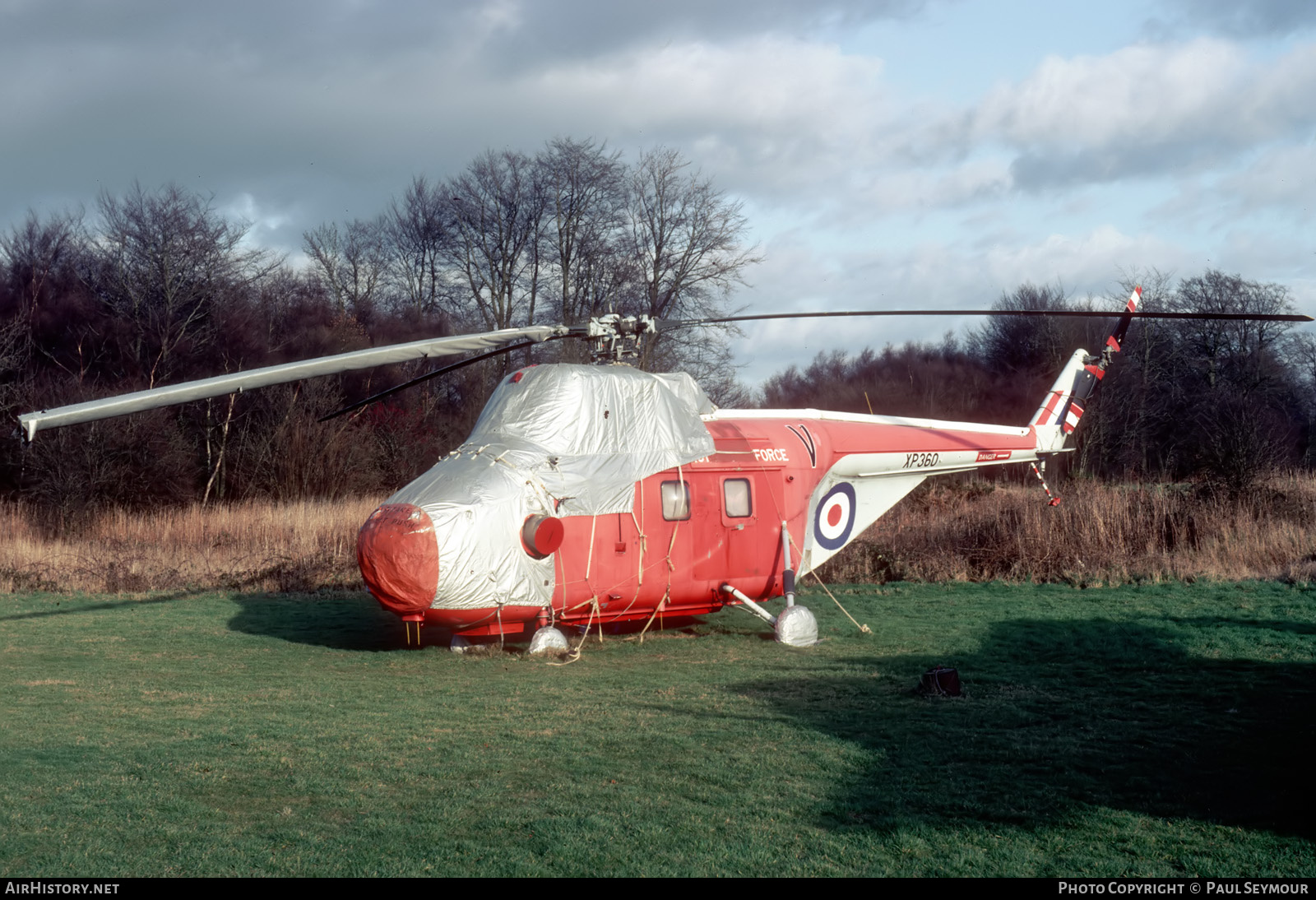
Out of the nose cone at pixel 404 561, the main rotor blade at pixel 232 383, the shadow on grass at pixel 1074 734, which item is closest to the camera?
the shadow on grass at pixel 1074 734

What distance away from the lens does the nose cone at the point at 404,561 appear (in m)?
10.1

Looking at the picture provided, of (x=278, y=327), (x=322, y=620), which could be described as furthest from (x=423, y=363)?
(x=322, y=620)

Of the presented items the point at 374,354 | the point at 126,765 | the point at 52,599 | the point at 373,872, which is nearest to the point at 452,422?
the point at 52,599

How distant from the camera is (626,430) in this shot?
12031mm

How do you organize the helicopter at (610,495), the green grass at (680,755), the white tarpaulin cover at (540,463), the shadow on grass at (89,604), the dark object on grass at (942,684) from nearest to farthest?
the green grass at (680,755)
the dark object on grass at (942,684)
the helicopter at (610,495)
the white tarpaulin cover at (540,463)
the shadow on grass at (89,604)

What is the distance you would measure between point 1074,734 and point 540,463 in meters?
6.12

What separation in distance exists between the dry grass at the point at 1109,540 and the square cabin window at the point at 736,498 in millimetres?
6321

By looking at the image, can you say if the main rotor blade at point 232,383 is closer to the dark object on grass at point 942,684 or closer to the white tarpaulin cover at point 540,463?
the white tarpaulin cover at point 540,463

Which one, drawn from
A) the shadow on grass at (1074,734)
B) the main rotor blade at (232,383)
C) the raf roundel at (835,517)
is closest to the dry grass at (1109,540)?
the raf roundel at (835,517)

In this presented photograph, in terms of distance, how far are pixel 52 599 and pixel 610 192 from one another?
27.7 m

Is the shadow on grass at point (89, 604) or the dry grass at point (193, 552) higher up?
the dry grass at point (193, 552)

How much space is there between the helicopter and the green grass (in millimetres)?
690

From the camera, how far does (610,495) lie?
11.6 metres

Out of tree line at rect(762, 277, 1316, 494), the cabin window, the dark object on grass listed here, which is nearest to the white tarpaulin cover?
the cabin window
